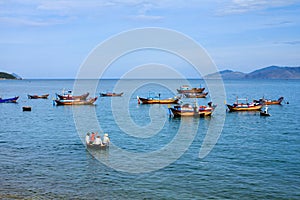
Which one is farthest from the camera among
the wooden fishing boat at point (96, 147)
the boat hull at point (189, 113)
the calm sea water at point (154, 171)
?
the boat hull at point (189, 113)

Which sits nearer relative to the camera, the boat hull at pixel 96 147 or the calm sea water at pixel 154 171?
the calm sea water at pixel 154 171

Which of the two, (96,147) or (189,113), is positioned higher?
(189,113)

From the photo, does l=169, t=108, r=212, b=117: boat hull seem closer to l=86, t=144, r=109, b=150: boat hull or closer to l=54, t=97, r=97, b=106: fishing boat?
l=86, t=144, r=109, b=150: boat hull

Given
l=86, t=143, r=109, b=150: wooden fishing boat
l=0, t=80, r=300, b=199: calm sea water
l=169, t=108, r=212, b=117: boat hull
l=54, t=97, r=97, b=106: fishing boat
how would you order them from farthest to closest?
l=54, t=97, r=97, b=106: fishing boat, l=169, t=108, r=212, b=117: boat hull, l=86, t=143, r=109, b=150: wooden fishing boat, l=0, t=80, r=300, b=199: calm sea water

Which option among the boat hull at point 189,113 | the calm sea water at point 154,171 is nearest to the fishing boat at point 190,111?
the boat hull at point 189,113

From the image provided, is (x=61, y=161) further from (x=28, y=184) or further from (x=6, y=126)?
(x=6, y=126)

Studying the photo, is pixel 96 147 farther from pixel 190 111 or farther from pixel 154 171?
pixel 190 111

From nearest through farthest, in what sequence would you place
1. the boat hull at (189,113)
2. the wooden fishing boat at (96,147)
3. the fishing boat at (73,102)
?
the wooden fishing boat at (96,147) < the boat hull at (189,113) < the fishing boat at (73,102)

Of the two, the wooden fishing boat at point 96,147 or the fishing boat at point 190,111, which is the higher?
the fishing boat at point 190,111

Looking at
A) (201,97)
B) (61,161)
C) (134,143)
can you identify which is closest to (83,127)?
(134,143)

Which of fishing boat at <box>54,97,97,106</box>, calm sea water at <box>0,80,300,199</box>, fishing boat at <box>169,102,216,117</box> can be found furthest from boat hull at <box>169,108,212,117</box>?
fishing boat at <box>54,97,97,106</box>

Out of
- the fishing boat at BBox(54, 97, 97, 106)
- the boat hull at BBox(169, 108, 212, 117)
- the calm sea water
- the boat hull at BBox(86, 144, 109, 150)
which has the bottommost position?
the calm sea water

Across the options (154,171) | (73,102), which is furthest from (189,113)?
(73,102)

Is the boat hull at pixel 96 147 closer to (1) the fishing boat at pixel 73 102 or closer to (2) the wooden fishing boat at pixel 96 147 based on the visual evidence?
(2) the wooden fishing boat at pixel 96 147
